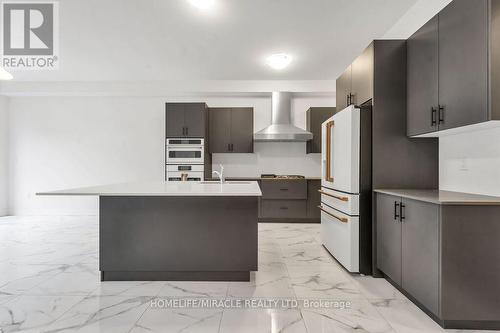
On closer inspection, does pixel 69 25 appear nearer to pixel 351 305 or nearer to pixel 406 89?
pixel 406 89

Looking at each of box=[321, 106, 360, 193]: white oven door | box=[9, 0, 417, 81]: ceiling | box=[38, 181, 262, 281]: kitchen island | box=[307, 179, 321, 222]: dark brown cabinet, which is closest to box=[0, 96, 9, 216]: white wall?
box=[9, 0, 417, 81]: ceiling

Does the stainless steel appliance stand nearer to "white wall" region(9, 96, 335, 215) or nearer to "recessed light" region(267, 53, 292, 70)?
"white wall" region(9, 96, 335, 215)

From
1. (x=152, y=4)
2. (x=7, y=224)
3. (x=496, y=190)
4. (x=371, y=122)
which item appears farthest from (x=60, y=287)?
(x=7, y=224)

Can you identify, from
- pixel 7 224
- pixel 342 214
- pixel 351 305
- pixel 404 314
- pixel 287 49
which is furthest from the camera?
pixel 7 224

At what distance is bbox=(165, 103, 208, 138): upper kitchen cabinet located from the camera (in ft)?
18.0

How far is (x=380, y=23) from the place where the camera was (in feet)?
11.5

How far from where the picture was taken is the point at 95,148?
246 inches

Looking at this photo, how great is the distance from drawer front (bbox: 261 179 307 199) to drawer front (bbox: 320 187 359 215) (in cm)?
207

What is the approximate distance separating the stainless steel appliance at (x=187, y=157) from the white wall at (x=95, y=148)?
77cm

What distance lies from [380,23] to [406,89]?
4.35ft

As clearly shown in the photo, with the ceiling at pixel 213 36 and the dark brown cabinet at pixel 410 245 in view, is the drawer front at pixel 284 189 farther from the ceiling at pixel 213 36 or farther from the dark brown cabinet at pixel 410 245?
the dark brown cabinet at pixel 410 245

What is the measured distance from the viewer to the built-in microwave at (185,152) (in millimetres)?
5500

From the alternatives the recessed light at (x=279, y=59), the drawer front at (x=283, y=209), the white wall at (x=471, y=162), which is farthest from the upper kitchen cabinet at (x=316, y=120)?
the white wall at (x=471, y=162)

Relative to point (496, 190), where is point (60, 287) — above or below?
below
